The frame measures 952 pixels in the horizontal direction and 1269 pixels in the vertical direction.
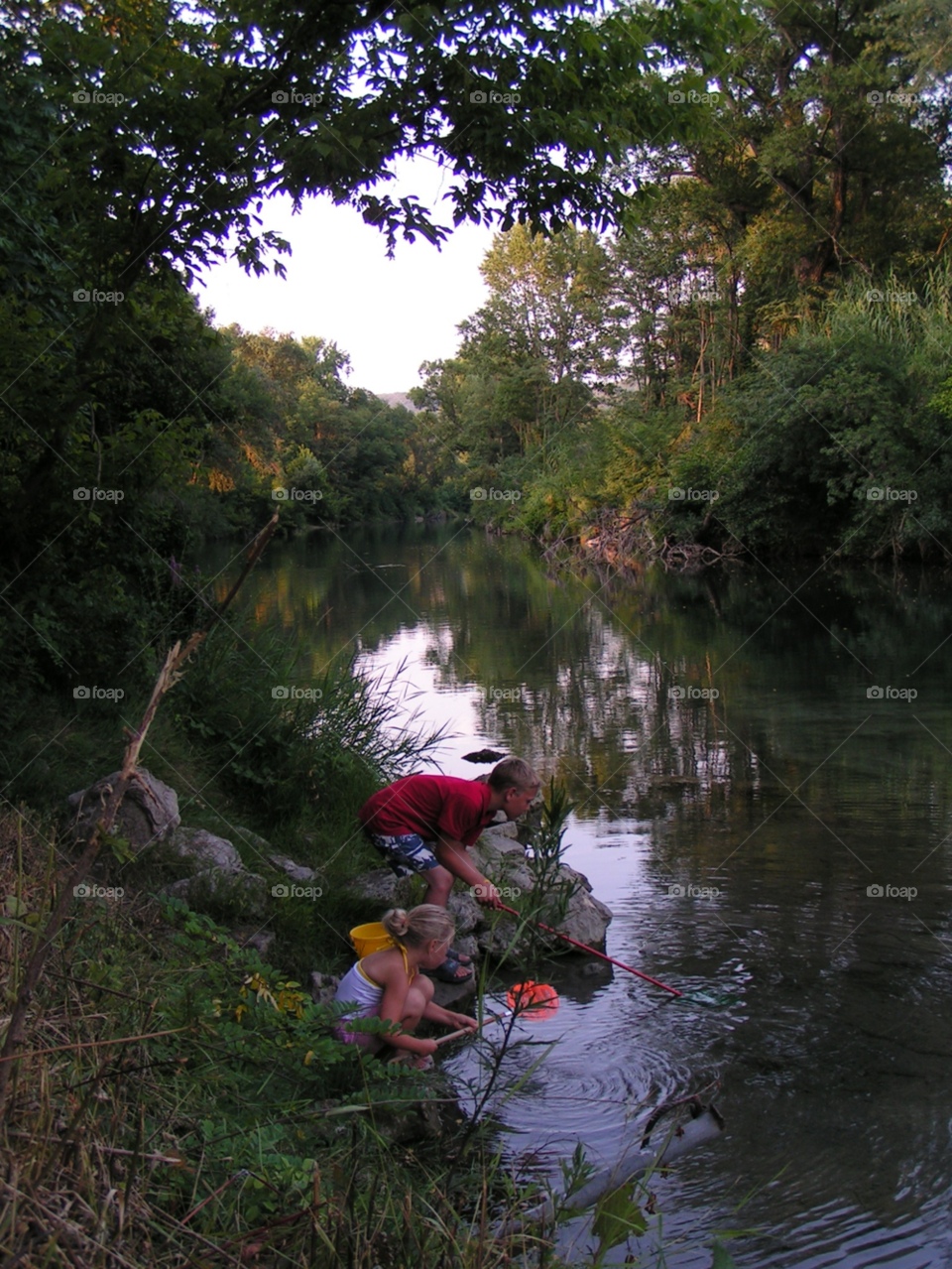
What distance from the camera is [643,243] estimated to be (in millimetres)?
38594

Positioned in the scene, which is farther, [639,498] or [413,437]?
[413,437]

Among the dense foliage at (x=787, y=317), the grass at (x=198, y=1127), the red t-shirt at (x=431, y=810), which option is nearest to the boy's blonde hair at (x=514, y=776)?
the red t-shirt at (x=431, y=810)

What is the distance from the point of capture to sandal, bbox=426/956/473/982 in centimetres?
549

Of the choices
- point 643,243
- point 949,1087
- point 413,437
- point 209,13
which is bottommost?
Answer: point 949,1087

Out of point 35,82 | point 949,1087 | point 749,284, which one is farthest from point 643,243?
point 949,1087

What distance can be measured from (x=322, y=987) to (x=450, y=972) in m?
0.79

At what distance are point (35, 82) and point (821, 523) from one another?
2458cm

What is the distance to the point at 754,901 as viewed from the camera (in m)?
6.71

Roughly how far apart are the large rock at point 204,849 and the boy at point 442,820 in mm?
729

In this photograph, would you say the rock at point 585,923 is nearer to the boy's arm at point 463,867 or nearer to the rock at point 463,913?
the rock at point 463,913

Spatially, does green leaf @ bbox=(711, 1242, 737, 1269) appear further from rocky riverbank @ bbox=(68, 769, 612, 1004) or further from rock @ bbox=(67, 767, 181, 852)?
rock @ bbox=(67, 767, 181, 852)

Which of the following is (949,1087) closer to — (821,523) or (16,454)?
(16,454)

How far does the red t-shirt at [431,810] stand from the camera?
5453 mm

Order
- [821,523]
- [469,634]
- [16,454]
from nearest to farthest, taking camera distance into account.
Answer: [16,454] < [469,634] < [821,523]
